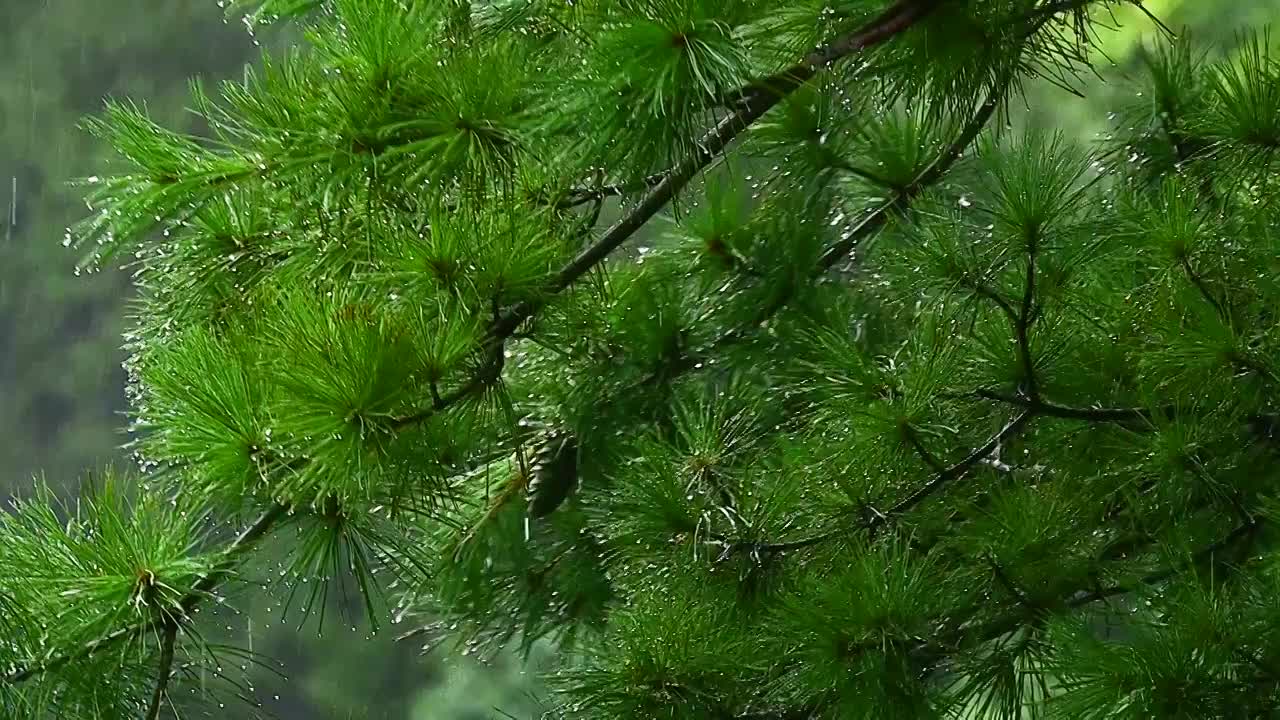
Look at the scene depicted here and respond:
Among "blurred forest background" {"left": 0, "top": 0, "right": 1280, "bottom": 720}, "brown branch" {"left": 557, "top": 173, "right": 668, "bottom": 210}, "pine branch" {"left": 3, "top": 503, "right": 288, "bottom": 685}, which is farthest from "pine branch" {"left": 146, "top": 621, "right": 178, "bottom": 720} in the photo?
"blurred forest background" {"left": 0, "top": 0, "right": 1280, "bottom": 720}

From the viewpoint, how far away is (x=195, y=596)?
1.89ft

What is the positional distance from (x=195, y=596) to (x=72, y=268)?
0.87 metres

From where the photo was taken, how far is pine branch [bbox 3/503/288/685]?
57 centimetres

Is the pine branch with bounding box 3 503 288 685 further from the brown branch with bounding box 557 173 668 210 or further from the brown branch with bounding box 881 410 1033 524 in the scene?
the brown branch with bounding box 881 410 1033 524

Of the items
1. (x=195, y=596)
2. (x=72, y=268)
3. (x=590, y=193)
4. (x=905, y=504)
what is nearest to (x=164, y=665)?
(x=195, y=596)

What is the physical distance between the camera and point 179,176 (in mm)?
597

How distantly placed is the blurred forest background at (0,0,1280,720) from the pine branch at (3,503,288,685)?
71 cm

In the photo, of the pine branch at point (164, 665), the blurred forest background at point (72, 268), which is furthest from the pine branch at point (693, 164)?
the blurred forest background at point (72, 268)

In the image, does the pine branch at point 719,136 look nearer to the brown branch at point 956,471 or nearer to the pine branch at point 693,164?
the pine branch at point 693,164

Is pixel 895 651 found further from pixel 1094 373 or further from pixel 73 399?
pixel 73 399

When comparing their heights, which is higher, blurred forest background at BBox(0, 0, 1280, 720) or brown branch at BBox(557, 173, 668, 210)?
blurred forest background at BBox(0, 0, 1280, 720)

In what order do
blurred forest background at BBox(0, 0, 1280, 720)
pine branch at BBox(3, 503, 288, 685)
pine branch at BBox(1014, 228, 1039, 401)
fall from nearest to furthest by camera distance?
pine branch at BBox(3, 503, 288, 685), pine branch at BBox(1014, 228, 1039, 401), blurred forest background at BBox(0, 0, 1280, 720)

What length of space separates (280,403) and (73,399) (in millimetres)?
913

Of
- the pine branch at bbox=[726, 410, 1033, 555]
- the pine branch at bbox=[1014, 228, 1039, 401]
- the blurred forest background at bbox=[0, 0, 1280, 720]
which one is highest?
the blurred forest background at bbox=[0, 0, 1280, 720]
